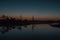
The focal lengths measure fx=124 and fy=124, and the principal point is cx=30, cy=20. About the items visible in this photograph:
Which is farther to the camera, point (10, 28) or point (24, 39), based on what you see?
point (10, 28)

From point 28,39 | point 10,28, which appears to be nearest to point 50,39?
point 28,39

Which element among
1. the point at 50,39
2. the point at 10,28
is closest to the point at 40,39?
the point at 50,39

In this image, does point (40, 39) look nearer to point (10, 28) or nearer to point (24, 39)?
point (24, 39)

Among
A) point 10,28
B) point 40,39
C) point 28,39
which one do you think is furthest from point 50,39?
point 10,28

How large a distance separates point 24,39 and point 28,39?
0.85 ft

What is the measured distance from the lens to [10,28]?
42.9 feet

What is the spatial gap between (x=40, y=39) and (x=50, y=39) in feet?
2.26

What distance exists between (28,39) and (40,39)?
0.75 metres

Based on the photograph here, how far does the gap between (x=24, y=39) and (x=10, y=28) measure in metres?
5.51

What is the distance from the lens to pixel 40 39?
303 inches

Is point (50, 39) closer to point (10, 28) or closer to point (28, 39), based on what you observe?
point (28, 39)

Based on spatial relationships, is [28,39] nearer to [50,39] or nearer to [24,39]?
[24,39]

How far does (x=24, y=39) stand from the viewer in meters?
7.84

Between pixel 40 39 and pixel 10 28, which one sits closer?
pixel 40 39
